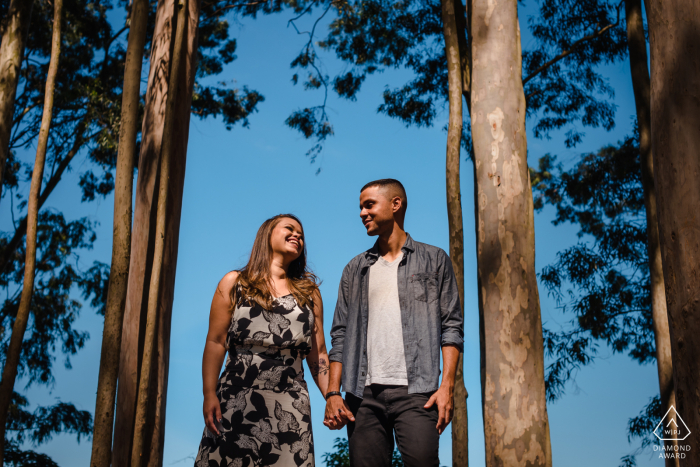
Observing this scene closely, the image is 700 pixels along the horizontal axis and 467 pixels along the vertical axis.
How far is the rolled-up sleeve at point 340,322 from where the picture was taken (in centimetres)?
287

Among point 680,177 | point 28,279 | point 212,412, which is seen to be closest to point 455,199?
point 680,177

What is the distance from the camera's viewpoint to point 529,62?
1041 cm

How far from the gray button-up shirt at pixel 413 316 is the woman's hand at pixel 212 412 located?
0.56 metres

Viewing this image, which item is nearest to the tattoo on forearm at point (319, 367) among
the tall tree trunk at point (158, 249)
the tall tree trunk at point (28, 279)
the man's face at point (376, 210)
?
the man's face at point (376, 210)

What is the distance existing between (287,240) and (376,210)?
49 centimetres

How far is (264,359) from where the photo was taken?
2859mm

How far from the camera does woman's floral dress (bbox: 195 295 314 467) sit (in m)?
2.69

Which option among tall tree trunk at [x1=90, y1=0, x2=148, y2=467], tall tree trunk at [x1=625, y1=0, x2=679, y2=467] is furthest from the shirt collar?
tall tree trunk at [x1=625, y1=0, x2=679, y2=467]

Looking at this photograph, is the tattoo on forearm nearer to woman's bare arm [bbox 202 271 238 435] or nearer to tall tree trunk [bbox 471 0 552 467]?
woman's bare arm [bbox 202 271 238 435]

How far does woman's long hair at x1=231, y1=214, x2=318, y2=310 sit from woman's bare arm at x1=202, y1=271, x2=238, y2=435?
4 cm

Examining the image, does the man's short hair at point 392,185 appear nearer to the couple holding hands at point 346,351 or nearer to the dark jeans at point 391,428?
the couple holding hands at point 346,351

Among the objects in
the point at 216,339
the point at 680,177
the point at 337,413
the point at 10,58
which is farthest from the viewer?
the point at 10,58

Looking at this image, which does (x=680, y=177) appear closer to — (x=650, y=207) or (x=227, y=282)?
(x=227, y=282)

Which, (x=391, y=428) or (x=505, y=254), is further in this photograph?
(x=505, y=254)
